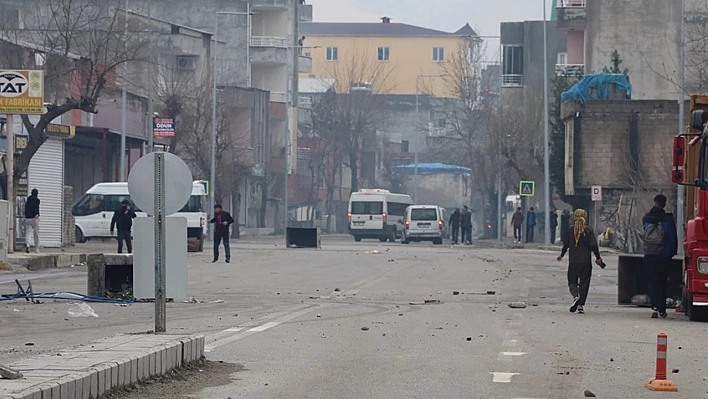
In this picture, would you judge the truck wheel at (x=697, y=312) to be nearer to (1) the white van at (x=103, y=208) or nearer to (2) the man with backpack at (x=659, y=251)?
(2) the man with backpack at (x=659, y=251)

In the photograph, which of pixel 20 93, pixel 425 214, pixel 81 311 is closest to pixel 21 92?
pixel 20 93

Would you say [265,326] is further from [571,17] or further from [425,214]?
[571,17]

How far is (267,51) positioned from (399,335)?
73.2 meters

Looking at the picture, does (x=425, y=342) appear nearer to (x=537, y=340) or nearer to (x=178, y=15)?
(x=537, y=340)

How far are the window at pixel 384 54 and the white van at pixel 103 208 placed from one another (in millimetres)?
91620

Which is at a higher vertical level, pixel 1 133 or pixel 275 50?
pixel 275 50

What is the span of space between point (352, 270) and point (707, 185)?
52.4ft

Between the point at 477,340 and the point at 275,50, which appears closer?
the point at 477,340

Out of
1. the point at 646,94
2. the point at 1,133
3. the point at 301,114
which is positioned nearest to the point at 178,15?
the point at 301,114

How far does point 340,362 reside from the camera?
12.5 meters

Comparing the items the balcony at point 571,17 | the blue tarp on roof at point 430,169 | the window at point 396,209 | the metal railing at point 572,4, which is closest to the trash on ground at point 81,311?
the window at point 396,209

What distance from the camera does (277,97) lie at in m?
89.5

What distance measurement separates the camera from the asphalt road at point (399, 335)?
10938 mm

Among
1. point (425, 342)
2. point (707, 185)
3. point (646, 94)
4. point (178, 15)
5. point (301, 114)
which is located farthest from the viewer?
point (301, 114)
